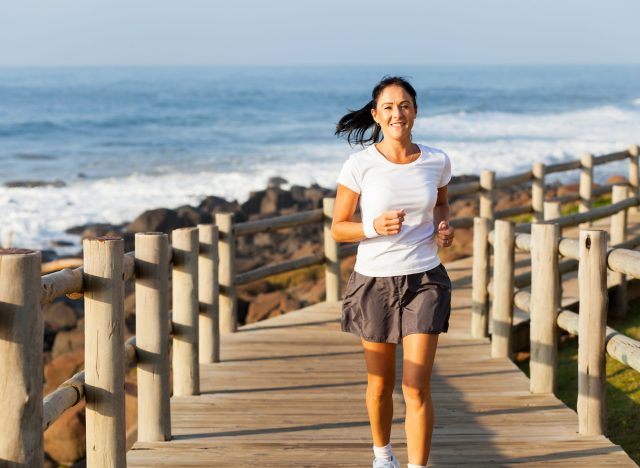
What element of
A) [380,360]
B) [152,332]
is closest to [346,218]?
[380,360]

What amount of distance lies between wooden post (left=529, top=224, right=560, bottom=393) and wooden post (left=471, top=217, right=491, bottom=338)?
1.59 metres

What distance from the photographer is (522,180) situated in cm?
1316

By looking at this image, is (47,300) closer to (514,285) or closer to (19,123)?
(514,285)

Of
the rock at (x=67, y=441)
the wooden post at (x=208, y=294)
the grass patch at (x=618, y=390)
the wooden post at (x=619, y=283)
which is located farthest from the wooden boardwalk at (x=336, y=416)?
the wooden post at (x=619, y=283)

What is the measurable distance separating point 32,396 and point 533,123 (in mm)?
57050

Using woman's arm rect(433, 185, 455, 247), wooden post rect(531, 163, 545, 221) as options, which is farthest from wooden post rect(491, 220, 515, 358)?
wooden post rect(531, 163, 545, 221)

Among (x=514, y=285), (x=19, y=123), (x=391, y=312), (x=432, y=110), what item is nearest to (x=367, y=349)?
(x=391, y=312)

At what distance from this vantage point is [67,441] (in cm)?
887

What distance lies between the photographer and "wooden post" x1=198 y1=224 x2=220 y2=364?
722cm

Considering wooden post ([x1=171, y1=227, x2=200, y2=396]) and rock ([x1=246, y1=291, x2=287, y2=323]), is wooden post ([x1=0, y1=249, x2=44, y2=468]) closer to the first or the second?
wooden post ([x1=171, y1=227, x2=200, y2=396])

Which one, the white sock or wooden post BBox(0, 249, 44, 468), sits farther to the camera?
the white sock

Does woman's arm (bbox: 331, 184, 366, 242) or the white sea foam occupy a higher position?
woman's arm (bbox: 331, 184, 366, 242)

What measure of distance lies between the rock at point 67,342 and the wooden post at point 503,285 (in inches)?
268

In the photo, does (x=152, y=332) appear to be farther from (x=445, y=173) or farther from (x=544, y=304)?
(x=544, y=304)
